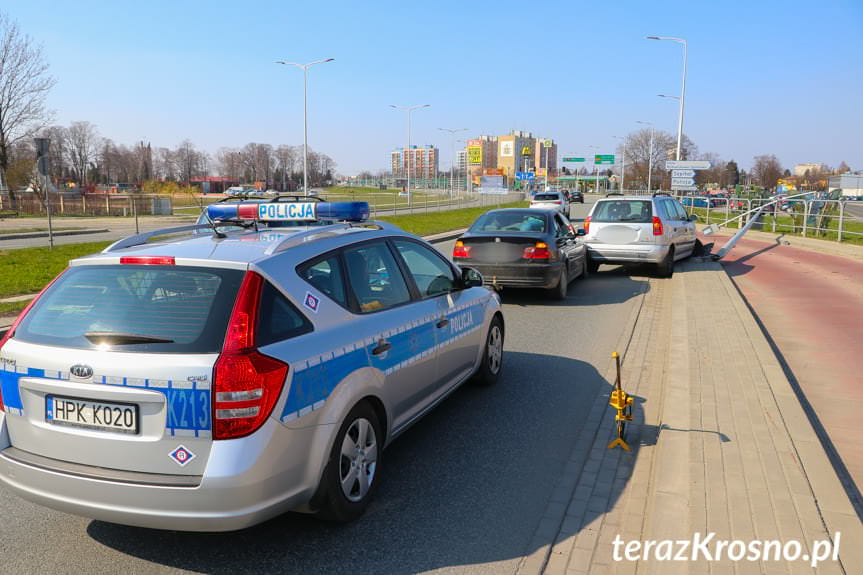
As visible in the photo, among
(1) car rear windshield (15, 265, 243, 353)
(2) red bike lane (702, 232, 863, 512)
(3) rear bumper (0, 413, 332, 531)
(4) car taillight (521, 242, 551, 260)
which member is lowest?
(2) red bike lane (702, 232, 863, 512)

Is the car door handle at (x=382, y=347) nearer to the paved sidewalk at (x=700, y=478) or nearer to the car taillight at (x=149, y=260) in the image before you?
the car taillight at (x=149, y=260)

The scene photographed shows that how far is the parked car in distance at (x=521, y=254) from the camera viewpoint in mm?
10516

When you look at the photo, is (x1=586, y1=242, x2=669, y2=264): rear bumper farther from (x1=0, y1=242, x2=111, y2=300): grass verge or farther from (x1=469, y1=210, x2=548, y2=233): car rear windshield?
(x1=0, y1=242, x2=111, y2=300): grass verge

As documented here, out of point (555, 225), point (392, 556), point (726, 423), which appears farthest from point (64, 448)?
point (555, 225)

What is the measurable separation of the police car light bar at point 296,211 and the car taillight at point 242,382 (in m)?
1.96

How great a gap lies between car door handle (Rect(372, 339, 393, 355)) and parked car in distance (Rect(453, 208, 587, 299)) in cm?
672

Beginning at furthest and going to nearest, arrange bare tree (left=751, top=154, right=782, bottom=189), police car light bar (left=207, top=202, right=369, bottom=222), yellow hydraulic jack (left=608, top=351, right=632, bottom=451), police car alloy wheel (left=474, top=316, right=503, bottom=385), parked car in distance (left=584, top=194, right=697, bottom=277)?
bare tree (left=751, top=154, right=782, bottom=189) < parked car in distance (left=584, top=194, right=697, bottom=277) < police car alloy wheel (left=474, top=316, right=503, bottom=385) < police car light bar (left=207, top=202, right=369, bottom=222) < yellow hydraulic jack (left=608, top=351, right=632, bottom=451)

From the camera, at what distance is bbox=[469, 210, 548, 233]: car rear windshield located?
11.1 metres

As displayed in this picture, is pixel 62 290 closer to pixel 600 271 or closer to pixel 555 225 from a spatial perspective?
pixel 555 225

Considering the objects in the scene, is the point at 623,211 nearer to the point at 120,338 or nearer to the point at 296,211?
the point at 296,211

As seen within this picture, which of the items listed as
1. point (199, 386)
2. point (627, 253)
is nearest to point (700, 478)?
point (199, 386)

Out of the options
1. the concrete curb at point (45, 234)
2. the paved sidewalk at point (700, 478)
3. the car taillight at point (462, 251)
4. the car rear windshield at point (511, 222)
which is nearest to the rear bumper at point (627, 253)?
the car rear windshield at point (511, 222)

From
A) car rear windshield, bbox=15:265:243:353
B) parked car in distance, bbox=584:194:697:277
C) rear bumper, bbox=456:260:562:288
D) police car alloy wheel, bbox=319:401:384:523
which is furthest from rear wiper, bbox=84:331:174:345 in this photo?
parked car in distance, bbox=584:194:697:277

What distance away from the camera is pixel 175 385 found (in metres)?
2.93
